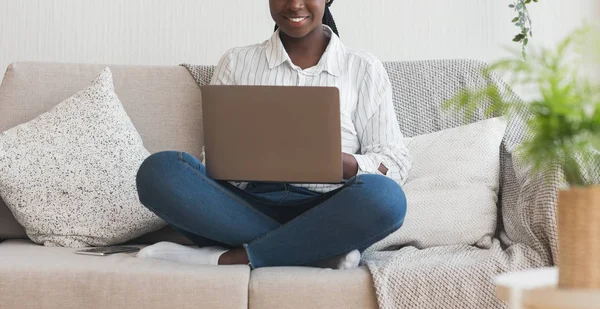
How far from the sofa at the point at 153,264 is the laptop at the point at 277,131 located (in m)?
0.21

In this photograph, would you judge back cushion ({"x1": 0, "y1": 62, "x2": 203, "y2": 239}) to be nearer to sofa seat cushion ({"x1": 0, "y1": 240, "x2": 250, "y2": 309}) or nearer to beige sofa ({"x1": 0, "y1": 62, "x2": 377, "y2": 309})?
beige sofa ({"x1": 0, "y1": 62, "x2": 377, "y2": 309})

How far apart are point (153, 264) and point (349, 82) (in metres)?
0.71

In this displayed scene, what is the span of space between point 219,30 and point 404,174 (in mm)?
878

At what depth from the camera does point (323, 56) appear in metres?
2.13

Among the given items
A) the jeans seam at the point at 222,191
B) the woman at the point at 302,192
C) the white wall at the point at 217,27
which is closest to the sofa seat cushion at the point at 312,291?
the woman at the point at 302,192

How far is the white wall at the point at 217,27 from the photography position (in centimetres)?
259

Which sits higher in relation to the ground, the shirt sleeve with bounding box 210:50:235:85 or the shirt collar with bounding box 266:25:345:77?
the shirt collar with bounding box 266:25:345:77

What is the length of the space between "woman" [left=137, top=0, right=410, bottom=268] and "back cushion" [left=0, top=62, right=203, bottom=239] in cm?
20

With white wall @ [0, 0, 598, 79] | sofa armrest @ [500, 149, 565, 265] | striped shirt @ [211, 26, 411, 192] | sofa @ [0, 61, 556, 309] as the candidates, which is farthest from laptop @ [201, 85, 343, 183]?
white wall @ [0, 0, 598, 79]

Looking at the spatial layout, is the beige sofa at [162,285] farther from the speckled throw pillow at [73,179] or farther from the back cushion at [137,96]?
the back cushion at [137,96]

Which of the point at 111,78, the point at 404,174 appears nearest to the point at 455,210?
the point at 404,174

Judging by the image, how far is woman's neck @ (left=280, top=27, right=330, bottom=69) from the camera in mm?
2166

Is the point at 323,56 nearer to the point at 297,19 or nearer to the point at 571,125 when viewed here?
the point at 297,19

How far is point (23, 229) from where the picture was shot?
215 cm
